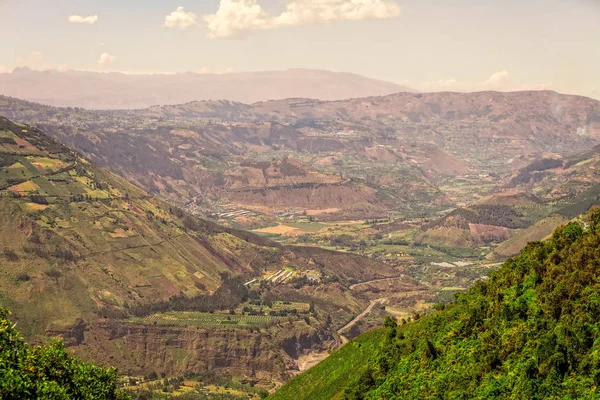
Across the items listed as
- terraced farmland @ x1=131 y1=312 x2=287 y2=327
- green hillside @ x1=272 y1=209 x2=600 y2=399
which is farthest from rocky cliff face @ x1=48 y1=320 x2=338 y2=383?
green hillside @ x1=272 y1=209 x2=600 y2=399

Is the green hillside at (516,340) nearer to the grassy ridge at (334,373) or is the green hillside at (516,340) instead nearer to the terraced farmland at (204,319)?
the grassy ridge at (334,373)

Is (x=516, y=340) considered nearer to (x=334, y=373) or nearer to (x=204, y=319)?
(x=334, y=373)

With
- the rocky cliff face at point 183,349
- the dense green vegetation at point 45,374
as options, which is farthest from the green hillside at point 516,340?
the rocky cliff face at point 183,349

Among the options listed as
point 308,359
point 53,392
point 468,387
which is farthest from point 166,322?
point 468,387

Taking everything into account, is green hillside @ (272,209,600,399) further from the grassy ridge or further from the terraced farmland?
the terraced farmland

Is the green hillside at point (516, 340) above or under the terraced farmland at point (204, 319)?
above

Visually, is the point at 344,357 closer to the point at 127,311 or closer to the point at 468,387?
the point at 468,387
